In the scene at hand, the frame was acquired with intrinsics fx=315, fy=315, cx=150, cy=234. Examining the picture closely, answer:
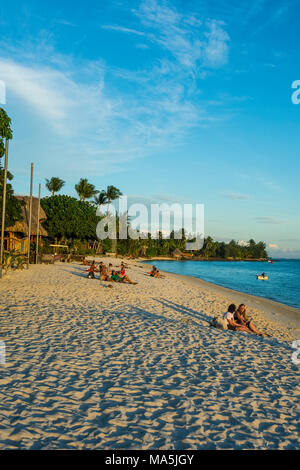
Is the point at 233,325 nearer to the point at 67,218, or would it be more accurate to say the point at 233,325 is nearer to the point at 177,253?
the point at 67,218

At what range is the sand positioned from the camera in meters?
3.43

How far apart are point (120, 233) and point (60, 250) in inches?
1204

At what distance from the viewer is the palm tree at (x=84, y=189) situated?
193ft

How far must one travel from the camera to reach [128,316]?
9.44m

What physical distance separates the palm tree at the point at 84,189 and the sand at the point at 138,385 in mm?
51832

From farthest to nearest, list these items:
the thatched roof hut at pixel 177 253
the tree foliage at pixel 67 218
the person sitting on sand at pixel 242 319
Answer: the thatched roof hut at pixel 177 253
the tree foliage at pixel 67 218
the person sitting on sand at pixel 242 319

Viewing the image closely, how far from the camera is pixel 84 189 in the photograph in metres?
58.9

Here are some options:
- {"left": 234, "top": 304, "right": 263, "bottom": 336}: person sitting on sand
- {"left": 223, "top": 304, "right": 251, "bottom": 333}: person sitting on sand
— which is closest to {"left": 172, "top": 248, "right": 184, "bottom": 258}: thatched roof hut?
{"left": 234, "top": 304, "right": 263, "bottom": 336}: person sitting on sand

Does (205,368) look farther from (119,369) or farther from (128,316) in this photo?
(128,316)

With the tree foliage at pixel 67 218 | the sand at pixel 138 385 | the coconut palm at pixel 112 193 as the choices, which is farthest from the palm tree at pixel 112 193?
the sand at pixel 138 385

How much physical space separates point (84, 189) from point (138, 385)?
2228 inches

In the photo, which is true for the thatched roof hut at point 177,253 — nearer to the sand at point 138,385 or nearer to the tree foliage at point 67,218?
the tree foliage at point 67,218

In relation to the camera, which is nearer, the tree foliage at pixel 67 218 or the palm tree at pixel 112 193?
the tree foliage at pixel 67 218

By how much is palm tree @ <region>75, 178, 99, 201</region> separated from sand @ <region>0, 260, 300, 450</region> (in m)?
51.8
